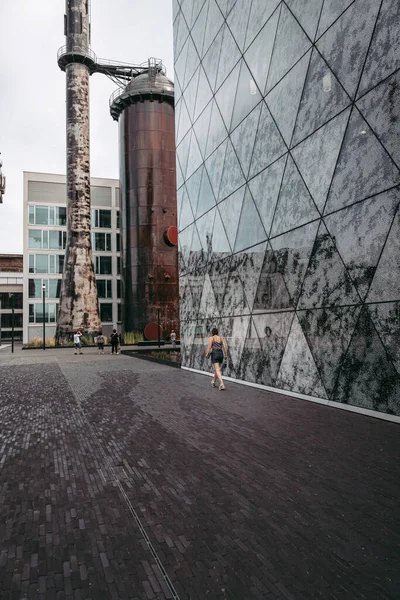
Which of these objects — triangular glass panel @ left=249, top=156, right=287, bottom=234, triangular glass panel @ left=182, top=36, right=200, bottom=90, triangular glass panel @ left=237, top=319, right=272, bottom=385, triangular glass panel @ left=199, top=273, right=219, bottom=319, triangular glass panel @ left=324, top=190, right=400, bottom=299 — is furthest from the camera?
triangular glass panel @ left=182, top=36, right=200, bottom=90

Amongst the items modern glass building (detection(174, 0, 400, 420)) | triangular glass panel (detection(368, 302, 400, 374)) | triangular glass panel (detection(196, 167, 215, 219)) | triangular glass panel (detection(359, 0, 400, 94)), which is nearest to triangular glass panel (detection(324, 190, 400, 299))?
modern glass building (detection(174, 0, 400, 420))

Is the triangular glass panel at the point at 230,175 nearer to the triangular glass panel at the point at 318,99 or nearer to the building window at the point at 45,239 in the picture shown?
the triangular glass panel at the point at 318,99

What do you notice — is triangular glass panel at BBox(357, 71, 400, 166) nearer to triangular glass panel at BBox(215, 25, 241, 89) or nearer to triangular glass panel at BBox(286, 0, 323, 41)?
triangular glass panel at BBox(286, 0, 323, 41)

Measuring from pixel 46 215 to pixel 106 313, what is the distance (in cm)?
1264

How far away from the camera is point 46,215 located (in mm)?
50375

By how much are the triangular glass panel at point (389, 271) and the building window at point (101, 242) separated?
4674cm

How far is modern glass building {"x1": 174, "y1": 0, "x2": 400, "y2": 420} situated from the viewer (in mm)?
7672

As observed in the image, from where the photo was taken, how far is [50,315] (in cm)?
4878

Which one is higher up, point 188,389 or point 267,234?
point 267,234

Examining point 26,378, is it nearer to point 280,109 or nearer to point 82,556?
point 280,109

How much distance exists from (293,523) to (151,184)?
117ft

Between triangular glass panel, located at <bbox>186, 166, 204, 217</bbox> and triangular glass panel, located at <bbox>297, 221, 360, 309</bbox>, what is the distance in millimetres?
8474

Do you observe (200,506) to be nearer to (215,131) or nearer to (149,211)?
(215,131)

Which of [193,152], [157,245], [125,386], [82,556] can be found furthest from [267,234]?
[157,245]
